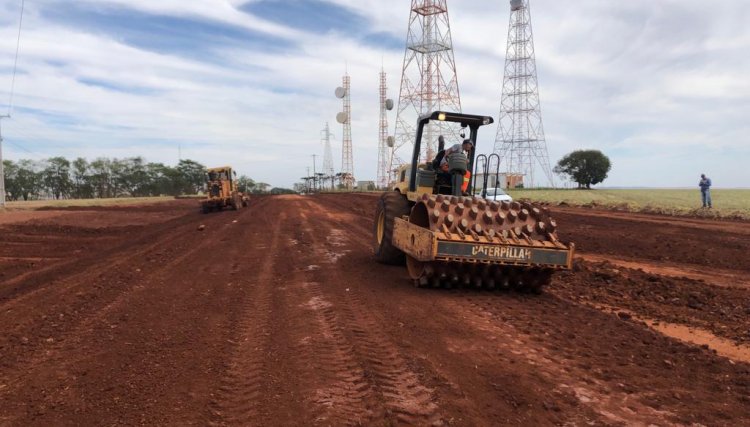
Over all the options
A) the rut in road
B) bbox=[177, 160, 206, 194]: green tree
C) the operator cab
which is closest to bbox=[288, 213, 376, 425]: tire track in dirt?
the rut in road

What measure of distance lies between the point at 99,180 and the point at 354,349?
10078 centimetres

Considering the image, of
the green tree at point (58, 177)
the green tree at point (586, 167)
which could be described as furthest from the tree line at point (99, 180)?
the green tree at point (586, 167)

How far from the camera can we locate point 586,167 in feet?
240

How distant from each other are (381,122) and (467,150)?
52548mm

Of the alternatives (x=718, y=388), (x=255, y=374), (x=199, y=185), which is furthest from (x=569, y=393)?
(x=199, y=185)

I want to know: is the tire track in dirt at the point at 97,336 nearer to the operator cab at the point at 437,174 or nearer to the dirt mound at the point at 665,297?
the operator cab at the point at 437,174

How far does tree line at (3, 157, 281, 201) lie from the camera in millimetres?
86938

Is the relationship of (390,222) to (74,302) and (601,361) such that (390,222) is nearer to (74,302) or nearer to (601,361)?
(601,361)

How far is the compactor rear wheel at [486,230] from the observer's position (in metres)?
6.65

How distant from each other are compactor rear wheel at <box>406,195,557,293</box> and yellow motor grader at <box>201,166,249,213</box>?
2295 centimetres

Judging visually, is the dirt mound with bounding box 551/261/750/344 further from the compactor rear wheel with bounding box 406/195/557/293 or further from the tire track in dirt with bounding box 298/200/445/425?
the tire track in dirt with bounding box 298/200/445/425

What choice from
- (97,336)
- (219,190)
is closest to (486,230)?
(97,336)

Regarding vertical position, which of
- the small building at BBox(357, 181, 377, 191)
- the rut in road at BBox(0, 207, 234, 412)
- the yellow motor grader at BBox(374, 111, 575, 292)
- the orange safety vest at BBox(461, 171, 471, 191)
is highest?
the small building at BBox(357, 181, 377, 191)

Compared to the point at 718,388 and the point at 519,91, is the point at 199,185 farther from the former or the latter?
the point at 718,388
